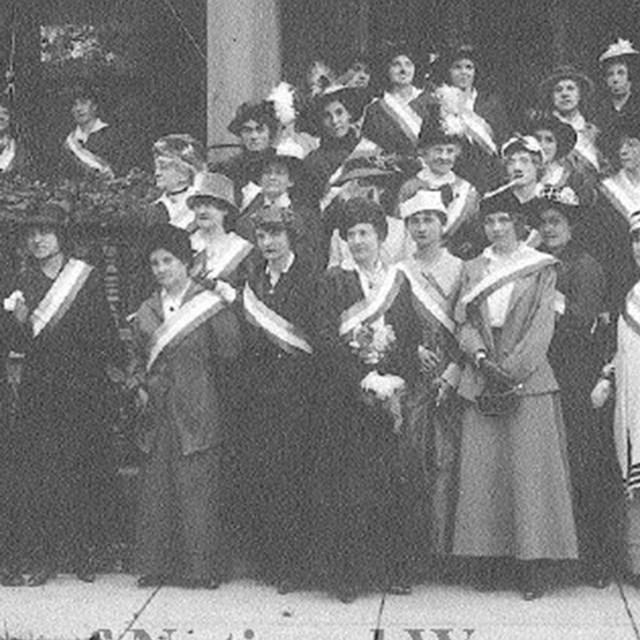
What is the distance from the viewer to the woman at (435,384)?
9.25 meters

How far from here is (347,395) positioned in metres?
9.16

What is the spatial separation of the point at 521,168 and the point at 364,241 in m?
1.07

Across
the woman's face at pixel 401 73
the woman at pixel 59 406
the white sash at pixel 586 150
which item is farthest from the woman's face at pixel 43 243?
the white sash at pixel 586 150

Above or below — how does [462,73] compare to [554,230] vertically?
above

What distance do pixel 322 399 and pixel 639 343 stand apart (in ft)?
5.19

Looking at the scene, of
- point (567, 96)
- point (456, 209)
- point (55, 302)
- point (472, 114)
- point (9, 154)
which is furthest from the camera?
point (9, 154)

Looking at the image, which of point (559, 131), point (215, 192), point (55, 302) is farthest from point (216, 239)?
point (559, 131)

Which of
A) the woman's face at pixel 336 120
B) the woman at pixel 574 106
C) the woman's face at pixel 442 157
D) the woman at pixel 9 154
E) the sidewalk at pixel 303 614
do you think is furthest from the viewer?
the woman at pixel 9 154

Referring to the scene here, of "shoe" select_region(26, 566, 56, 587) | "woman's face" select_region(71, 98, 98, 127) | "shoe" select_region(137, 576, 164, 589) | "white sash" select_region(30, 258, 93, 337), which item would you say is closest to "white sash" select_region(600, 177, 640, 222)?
"white sash" select_region(30, 258, 93, 337)

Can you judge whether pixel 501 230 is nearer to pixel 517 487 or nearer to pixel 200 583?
pixel 517 487

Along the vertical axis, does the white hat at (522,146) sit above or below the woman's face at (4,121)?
below

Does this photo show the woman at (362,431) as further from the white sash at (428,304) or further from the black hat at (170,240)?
the black hat at (170,240)

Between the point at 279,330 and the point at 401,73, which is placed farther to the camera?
the point at 401,73

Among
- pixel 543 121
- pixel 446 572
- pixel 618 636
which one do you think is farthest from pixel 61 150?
pixel 618 636
